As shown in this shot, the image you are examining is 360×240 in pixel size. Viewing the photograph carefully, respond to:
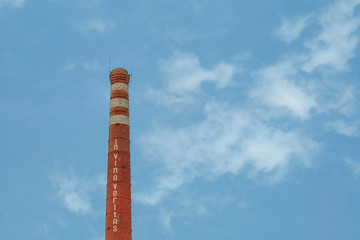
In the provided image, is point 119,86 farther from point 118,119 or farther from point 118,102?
point 118,119

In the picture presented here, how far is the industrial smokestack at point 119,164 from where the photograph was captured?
2219 inches

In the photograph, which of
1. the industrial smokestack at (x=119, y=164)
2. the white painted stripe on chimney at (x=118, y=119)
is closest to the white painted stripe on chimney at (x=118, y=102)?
the industrial smokestack at (x=119, y=164)

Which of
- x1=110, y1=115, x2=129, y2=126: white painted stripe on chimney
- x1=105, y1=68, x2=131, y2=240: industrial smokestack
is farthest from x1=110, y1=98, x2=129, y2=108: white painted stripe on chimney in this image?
x1=110, y1=115, x2=129, y2=126: white painted stripe on chimney

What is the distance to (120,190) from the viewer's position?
57.5 m

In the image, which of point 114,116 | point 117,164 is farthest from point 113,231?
point 114,116

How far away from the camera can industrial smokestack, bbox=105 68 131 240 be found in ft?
185

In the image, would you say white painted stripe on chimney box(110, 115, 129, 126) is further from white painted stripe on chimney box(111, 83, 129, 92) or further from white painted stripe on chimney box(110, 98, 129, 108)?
white painted stripe on chimney box(111, 83, 129, 92)

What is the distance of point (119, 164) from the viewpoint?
5878 centimetres

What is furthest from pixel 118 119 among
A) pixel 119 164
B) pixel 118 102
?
pixel 119 164

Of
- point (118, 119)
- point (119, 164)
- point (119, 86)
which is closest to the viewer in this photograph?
point (119, 164)

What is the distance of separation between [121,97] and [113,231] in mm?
14440

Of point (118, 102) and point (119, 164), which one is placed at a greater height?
point (118, 102)

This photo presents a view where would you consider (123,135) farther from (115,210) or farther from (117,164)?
(115,210)

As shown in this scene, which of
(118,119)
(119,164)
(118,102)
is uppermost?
(118,102)
